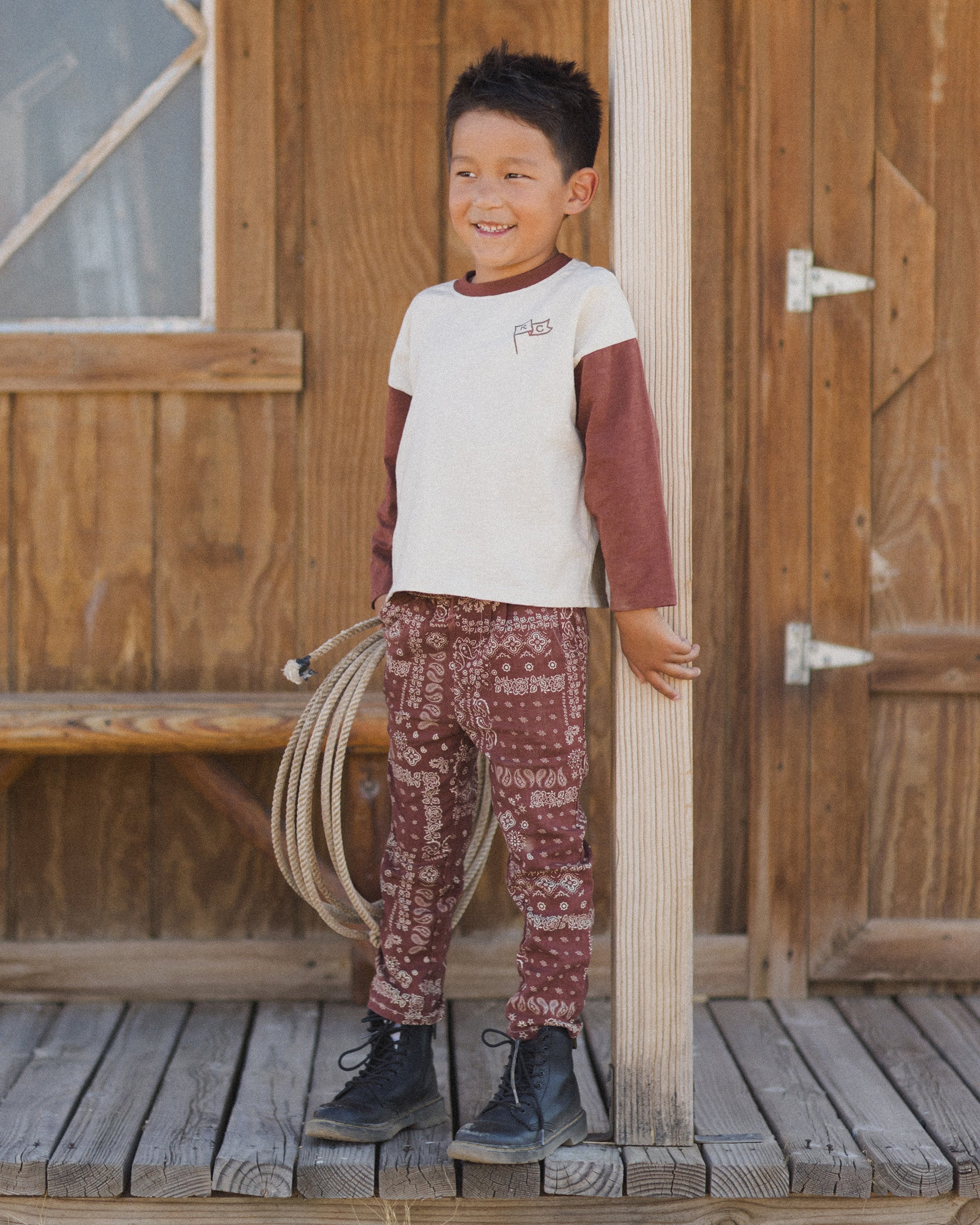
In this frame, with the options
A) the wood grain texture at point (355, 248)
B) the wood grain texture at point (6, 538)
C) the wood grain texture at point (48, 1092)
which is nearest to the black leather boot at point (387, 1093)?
the wood grain texture at point (48, 1092)

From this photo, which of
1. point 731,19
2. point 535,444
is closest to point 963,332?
point 731,19

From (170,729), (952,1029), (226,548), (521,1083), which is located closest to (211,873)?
(170,729)

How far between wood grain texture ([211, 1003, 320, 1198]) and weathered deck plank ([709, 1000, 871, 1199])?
785mm

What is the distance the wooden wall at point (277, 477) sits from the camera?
2.56m

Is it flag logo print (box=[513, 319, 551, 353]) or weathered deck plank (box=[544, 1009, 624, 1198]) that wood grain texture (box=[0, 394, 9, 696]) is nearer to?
flag logo print (box=[513, 319, 551, 353])

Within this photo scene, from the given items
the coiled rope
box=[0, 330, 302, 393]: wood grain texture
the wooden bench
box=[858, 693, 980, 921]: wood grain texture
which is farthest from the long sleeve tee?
box=[858, 693, 980, 921]: wood grain texture

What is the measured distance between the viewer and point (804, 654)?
263 cm

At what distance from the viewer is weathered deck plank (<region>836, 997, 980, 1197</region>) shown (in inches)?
76.3

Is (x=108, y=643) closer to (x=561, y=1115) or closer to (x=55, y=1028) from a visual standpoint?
(x=55, y=1028)

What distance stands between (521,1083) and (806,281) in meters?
1.69

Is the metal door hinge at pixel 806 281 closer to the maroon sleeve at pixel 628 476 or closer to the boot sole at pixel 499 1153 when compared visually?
the maroon sleeve at pixel 628 476

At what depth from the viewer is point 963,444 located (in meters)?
2.66

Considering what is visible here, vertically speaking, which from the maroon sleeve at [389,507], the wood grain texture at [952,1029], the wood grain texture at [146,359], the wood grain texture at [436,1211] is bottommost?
the wood grain texture at [436,1211]

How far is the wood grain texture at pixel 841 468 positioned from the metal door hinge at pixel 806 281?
0.8 inches
